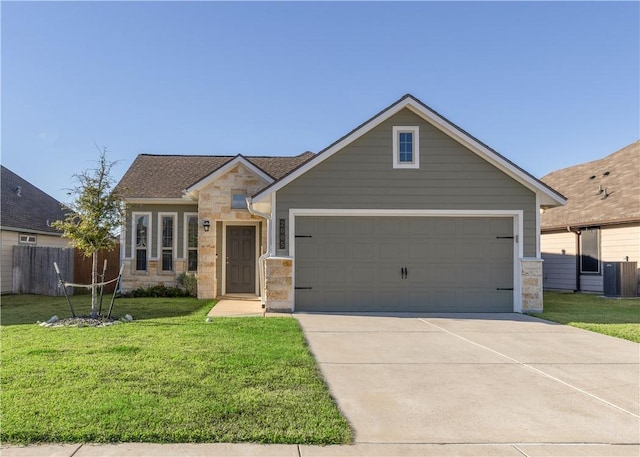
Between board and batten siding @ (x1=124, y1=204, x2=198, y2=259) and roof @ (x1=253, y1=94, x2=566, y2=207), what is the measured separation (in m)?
5.43

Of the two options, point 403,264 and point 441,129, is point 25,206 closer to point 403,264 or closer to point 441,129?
point 403,264

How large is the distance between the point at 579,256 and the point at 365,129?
11238mm

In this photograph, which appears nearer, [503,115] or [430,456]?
[430,456]

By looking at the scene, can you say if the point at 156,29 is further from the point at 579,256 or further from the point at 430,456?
the point at 579,256

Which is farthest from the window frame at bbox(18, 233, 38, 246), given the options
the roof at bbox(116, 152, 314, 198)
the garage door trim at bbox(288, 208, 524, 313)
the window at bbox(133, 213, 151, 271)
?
the garage door trim at bbox(288, 208, 524, 313)

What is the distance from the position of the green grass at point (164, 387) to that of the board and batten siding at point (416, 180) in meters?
4.27

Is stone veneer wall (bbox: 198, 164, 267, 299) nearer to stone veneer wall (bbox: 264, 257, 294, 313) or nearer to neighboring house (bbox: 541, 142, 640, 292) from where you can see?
stone veneer wall (bbox: 264, 257, 294, 313)

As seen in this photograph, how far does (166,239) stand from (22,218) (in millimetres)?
6599

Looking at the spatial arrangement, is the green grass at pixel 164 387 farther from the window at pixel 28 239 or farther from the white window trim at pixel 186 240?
the window at pixel 28 239

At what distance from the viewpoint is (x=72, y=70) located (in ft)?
43.3

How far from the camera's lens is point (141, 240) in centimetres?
1566

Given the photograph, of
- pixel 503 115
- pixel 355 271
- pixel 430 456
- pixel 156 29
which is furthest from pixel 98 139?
pixel 503 115

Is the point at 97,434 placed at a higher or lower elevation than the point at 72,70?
lower

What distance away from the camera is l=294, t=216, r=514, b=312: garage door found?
448 inches
